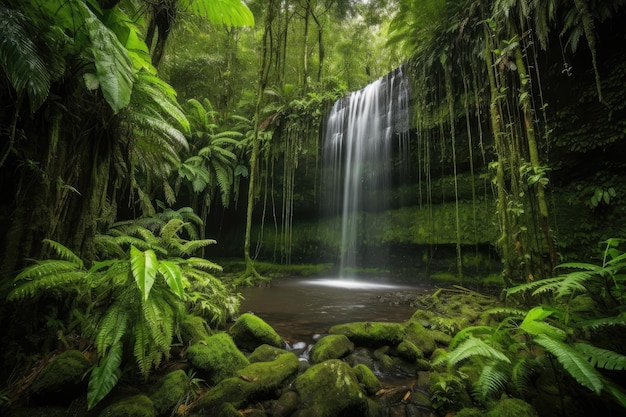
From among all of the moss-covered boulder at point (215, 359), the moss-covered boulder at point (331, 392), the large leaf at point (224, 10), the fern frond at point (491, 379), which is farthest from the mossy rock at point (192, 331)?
the large leaf at point (224, 10)

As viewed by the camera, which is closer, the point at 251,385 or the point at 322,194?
the point at 251,385

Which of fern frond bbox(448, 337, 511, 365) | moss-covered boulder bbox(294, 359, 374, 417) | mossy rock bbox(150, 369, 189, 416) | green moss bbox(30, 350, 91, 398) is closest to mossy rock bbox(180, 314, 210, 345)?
mossy rock bbox(150, 369, 189, 416)

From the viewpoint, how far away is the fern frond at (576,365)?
1.35 meters

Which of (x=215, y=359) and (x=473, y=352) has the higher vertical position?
(x=473, y=352)

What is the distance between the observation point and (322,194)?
9.91 m

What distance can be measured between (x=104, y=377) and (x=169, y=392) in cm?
44

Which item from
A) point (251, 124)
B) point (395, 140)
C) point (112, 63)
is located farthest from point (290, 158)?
point (112, 63)

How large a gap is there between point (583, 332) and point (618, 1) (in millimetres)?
4513

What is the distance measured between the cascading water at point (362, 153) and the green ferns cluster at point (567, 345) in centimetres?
606

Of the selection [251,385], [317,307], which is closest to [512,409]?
[251,385]

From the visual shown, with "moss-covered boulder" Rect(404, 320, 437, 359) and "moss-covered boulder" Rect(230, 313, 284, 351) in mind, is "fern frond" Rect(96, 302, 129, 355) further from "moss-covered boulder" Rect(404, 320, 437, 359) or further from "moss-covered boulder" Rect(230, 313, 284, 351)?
"moss-covered boulder" Rect(404, 320, 437, 359)

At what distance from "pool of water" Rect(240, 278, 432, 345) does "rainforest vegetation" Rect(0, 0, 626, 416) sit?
63 cm

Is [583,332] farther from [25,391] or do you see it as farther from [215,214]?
[215,214]

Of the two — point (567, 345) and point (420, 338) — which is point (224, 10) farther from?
point (567, 345)
